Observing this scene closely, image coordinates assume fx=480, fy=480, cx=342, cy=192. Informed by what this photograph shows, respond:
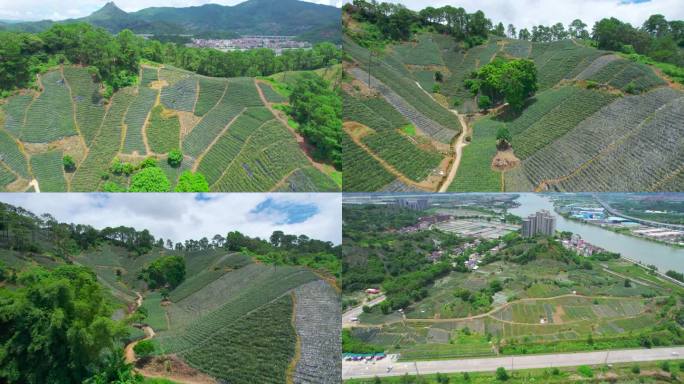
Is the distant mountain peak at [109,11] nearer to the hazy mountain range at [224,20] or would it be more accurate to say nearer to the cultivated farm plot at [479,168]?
the hazy mountain range at [224,20]

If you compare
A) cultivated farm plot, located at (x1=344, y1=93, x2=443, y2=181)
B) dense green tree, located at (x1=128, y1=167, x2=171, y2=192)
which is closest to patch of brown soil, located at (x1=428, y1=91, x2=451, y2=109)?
cultivated farm plot, located at (x1=344, y1=93, x2=443, y2=181)

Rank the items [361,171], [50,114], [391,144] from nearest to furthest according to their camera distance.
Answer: [361,171] < [391,144] < [50,114]

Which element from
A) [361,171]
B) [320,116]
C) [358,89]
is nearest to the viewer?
[361,171]

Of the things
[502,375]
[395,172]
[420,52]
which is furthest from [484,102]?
[502,375]

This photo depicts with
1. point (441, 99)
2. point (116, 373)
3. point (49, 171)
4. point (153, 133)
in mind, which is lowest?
point (116, 373)

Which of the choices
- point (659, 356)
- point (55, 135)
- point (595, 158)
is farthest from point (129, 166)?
point (659, 356)

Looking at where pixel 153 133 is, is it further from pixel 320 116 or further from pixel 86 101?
pixel 320 116

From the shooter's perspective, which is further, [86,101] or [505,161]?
[86,101]

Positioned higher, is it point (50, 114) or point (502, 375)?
point (50, 114)
